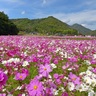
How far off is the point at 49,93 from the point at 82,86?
0.61 meters

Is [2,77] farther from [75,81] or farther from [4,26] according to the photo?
[4,26]

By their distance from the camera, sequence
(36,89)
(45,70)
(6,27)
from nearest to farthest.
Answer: (36,89), (45,70), (6,27)

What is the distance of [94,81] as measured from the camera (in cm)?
275

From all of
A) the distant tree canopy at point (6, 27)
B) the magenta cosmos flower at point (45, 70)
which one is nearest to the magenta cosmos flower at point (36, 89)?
the magenta cosmos flower at point (45, 70)

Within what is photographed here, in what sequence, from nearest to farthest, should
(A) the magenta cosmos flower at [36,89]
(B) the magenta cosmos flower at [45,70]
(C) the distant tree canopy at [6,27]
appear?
(A) the magenta cosmos flower at [36,89]
(B) the magenta cosmos flower at [45,70]
(C) the distant tree canopy at [6,27]

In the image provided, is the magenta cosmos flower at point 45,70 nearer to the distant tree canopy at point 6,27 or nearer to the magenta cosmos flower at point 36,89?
the magenta cosmos flower at point 36,89

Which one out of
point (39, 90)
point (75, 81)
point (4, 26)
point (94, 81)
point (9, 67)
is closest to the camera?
point (39, 90)

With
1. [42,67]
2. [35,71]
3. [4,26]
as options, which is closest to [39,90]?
[42,67]

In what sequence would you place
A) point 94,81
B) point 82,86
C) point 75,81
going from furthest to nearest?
point 94,81 < point 82,86 < point 75,81

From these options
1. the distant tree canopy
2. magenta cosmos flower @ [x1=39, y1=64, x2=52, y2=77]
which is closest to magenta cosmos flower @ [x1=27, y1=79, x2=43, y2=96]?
magenta cosmos flower @ [x1=39, y1=64, x2=52, y2=77]

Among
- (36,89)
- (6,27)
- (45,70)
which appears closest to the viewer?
(36,89)

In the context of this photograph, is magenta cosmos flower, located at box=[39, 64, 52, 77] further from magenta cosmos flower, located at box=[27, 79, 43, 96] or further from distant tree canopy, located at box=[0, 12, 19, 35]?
distant tree canopy, located at box=[0, 12, 19, 35]

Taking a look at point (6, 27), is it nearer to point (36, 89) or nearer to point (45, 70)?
point (45, 70)

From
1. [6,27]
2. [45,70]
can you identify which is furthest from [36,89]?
[6,27]
